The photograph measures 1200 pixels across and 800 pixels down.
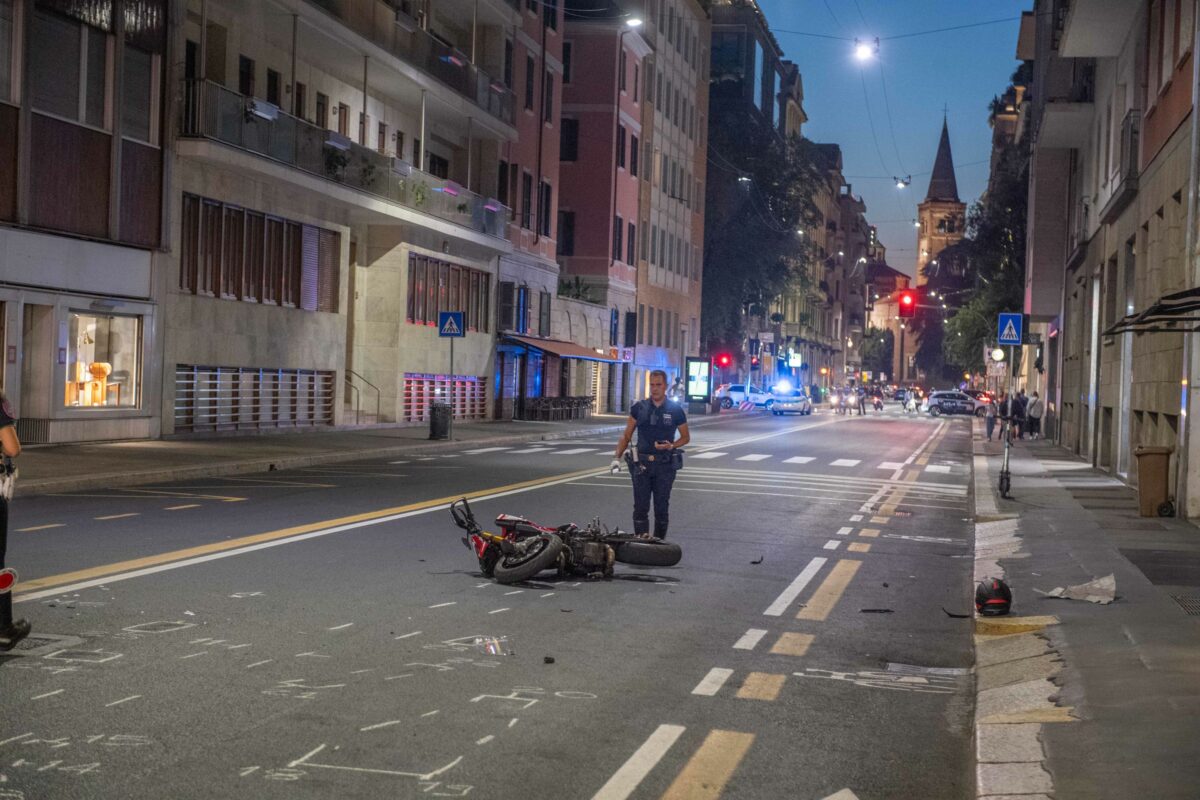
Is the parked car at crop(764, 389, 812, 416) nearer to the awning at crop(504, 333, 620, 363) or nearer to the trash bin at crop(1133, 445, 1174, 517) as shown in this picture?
the awning at crop(504, 333, 620, 363)

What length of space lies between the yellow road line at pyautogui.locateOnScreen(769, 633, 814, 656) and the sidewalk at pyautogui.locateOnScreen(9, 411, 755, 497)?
1161 centimetres

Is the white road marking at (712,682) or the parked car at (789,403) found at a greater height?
the parked car at (789,403)

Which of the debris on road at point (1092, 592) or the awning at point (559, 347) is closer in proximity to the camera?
the debris on road at point (1092, 592)

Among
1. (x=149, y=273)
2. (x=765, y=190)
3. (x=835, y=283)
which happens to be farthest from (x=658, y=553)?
(x=835, y=283)

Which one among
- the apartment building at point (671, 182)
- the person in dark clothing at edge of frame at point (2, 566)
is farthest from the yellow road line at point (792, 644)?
the apartment building at point (671, 182)

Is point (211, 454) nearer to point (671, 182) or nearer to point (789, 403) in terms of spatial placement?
point (671, 182)

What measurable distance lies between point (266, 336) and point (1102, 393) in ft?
61.2

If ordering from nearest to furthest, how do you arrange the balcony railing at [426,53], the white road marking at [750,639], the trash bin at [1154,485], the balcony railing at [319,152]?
the white road marking at [750,639] → the trash bin at [1154,485] → the balcony railing at [319,152] → the balcony railing at [426,53]

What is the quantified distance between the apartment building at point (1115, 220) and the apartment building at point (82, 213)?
58.0ft

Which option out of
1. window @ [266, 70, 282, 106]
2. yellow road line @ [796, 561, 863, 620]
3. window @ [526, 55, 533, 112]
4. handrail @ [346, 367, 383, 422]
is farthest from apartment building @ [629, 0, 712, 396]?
yellow road line @ [796, 561, 863, 620]

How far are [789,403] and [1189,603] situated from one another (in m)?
65.8

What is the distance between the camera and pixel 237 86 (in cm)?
3150

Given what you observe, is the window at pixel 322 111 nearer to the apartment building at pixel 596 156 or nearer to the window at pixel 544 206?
the window at pixel 544 206

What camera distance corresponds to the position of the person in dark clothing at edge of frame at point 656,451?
1348 centimetres
